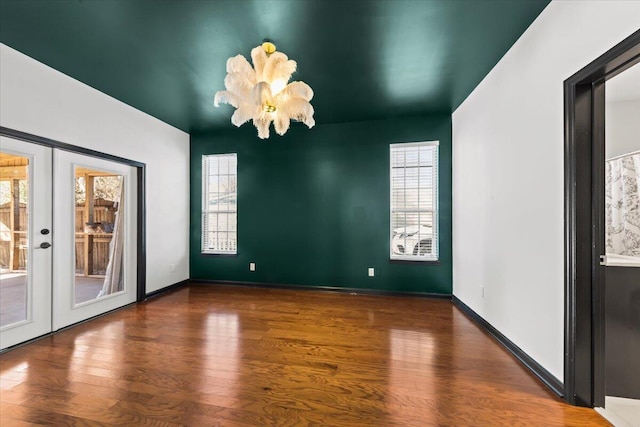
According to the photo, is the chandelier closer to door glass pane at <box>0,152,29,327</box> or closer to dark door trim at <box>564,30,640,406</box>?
dark door trim at <box>564,30,640,406</box>

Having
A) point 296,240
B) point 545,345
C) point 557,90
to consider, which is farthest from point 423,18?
point 296,240

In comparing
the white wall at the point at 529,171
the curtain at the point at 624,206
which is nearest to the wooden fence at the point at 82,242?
the white wall at the point at 529,171

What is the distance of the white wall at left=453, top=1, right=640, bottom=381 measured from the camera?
179cm

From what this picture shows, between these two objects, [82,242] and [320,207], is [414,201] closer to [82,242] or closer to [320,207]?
[320,207]

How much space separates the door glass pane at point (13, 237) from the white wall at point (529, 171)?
4606 mm

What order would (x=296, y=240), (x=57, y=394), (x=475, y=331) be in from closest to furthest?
(x=57, y=394)
(x=475, y=331)
(x=296, y=240)

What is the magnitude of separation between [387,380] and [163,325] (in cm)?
255

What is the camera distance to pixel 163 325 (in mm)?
3195

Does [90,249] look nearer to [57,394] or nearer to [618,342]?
[57,394]

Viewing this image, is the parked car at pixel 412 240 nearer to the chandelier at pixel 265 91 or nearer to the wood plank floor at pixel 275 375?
the wood plank floor at pixel 275 375

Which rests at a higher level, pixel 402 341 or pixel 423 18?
pixel 423 18

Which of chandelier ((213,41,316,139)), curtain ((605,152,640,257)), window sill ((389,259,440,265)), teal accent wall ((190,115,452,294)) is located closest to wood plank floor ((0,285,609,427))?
window sill ((389,259,440,265))

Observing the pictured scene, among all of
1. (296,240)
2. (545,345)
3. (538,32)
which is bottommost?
(545,345)

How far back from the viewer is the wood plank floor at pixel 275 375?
174 centimetres
